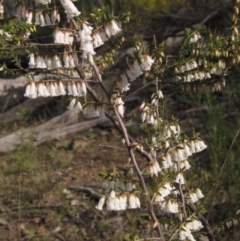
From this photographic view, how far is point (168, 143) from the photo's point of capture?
315 cm

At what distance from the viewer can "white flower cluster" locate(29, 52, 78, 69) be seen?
2.74m

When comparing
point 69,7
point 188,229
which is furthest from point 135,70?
point 188,229

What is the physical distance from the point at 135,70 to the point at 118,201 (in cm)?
65

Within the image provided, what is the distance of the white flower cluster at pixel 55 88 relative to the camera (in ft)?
9.11

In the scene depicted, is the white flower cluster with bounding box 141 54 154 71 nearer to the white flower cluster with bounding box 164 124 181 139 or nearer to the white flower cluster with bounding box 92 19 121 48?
the white flower cluster with bounding box 92 19 121 48

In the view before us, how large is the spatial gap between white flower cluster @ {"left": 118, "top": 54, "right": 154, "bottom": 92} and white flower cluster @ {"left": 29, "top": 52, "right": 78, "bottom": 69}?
0.87 ft

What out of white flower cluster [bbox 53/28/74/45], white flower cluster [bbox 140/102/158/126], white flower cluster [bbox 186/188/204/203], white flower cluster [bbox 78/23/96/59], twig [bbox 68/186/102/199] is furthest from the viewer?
twig [bbox 68/186/102/199]

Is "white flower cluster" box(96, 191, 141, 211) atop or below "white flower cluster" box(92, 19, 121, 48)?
below

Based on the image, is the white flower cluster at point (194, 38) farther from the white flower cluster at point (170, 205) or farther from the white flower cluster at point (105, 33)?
the white flower cluster at point (170, 205)

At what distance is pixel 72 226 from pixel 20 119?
9.42ft

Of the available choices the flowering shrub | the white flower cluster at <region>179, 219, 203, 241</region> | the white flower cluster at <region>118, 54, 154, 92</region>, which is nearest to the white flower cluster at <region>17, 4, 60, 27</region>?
the flowering shrub

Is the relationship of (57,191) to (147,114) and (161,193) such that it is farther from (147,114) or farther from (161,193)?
(161,193)

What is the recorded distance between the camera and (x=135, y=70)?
2.80m

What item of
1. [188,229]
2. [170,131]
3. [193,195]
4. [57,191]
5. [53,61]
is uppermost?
[57,191]
